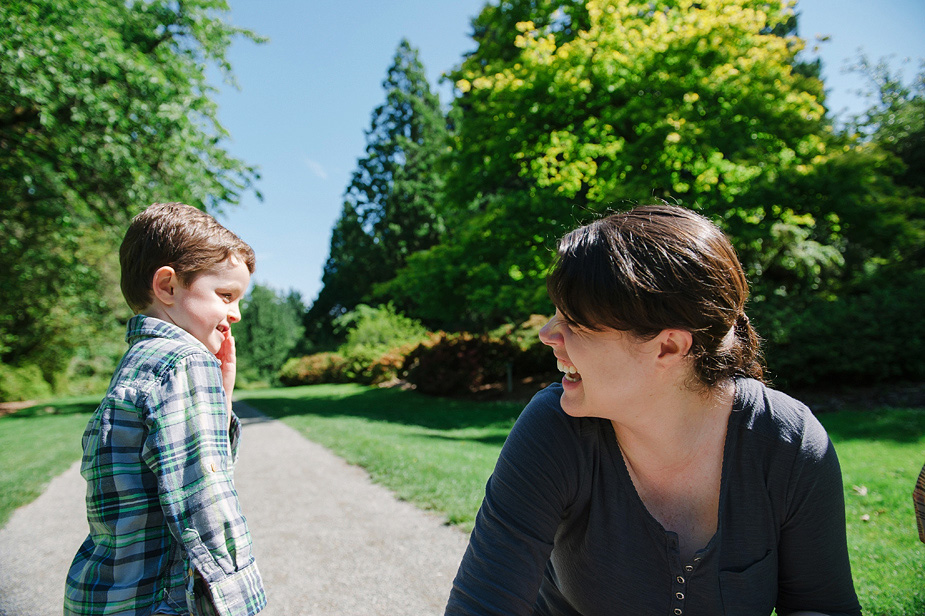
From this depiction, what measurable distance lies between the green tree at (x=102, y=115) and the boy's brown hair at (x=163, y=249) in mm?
8457

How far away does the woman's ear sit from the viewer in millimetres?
1222

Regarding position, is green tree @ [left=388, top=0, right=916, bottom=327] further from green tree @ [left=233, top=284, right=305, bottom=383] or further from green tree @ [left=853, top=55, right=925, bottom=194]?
green tree @ [left=233, top=284, right=305, bottom=383]

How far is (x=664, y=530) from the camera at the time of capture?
1.28 meters

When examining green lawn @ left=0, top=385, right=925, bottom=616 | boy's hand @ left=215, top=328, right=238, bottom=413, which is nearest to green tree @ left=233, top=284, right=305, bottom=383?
green lawn @ left=0, top=385, right=925, bottom=616

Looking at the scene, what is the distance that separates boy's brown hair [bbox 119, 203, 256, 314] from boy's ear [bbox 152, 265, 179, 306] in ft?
0.06

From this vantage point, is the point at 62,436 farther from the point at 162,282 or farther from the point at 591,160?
the point at 591,160

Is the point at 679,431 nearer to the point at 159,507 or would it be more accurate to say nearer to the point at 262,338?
the point at 159,507

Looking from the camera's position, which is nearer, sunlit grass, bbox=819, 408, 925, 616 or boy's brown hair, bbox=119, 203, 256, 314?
boy's brown hair, bbox=119, 203, 256, 314

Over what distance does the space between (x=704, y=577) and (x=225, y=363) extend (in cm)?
186

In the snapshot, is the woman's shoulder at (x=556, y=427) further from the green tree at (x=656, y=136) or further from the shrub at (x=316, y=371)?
the shrub at (x=316, y=371)

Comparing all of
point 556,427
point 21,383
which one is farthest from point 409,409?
point 21,383

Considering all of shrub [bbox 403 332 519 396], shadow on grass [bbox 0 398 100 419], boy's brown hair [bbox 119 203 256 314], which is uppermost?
boy's brown hair [bbox 119 203 256 314]

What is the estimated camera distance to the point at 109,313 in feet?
62.4

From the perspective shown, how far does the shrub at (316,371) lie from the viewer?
24239 millimetres
